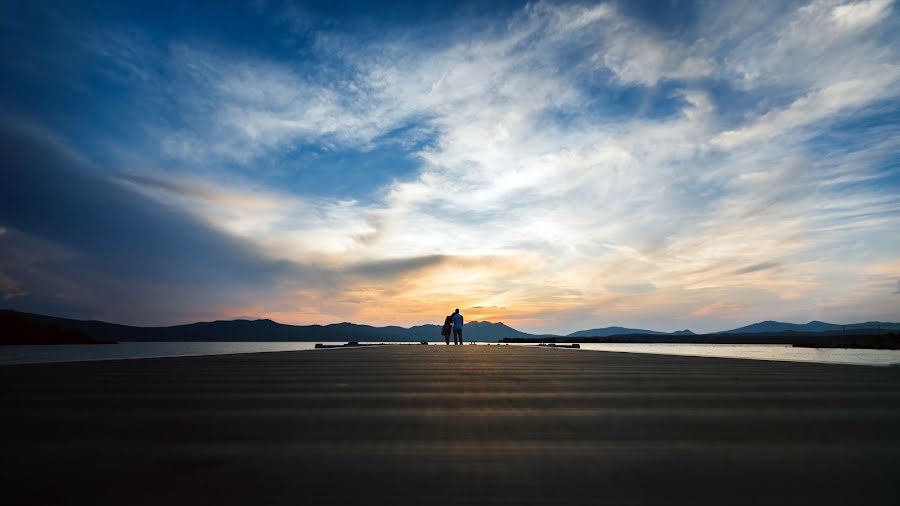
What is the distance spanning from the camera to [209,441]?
274 centimetres

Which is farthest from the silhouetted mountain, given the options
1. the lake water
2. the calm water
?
the calm water

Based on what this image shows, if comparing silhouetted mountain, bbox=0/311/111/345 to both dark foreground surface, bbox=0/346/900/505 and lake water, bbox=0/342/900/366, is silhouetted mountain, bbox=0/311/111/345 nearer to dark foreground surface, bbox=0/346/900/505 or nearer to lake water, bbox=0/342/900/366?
lake water, bbox=0/342/900/366

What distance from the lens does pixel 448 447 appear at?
8.30 ft

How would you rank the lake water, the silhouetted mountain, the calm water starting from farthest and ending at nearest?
the silhouetted mountain
the lake water
the calm water

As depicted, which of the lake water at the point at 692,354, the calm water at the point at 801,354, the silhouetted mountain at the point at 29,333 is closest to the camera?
the calm water at the point at 801,354

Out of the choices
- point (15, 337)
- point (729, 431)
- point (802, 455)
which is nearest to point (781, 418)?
point (729, 431)

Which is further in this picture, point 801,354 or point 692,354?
point 801,354

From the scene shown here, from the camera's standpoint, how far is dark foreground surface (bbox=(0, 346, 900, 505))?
1.85 metres

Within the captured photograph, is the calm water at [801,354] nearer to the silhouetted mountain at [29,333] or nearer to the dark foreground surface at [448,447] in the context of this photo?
the dark foreground surface at [448,447]

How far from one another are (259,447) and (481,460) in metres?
1.14

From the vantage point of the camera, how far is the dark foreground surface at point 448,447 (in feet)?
6.07

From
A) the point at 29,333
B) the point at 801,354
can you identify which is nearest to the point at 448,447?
the point at 801,354

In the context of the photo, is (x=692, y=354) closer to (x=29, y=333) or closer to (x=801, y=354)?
(x=801, y=354)

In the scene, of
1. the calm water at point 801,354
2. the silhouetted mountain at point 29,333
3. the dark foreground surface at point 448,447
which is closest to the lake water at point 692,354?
the calm water at point 801,354
